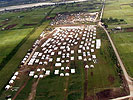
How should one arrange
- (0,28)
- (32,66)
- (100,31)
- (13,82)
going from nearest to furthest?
(13,82), (32,66), (100,31), (0,28)

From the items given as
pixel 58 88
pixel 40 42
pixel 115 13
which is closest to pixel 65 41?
pixel 40 42

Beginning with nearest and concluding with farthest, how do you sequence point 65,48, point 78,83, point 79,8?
point 78,83
point 65,48
point 79,8

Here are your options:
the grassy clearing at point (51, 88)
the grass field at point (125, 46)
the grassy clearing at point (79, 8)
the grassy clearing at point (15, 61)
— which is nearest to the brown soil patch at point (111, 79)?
the grass field at point (125, 46)

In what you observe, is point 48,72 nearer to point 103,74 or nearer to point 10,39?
point 103,74

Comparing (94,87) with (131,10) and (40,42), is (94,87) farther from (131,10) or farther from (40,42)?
(131,10)

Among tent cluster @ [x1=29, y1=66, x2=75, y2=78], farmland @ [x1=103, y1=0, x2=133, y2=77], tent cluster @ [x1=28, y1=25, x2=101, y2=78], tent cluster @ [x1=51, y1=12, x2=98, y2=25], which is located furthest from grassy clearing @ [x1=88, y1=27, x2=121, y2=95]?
tent cluster @ [x1=51, y1=12, x2=98, y2=25]

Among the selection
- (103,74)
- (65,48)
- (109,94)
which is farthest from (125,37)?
(109,94)
